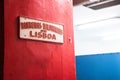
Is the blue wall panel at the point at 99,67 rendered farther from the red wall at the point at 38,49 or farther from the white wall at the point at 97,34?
the white wall at the point at 97,34

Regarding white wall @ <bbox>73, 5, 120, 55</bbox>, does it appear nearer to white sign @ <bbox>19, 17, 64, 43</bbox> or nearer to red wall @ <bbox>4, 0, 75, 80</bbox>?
red wall @ <bbox>4, 0, 75, 80</bbox>

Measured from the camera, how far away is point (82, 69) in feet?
12.0

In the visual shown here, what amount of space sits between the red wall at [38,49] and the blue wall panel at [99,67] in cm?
120

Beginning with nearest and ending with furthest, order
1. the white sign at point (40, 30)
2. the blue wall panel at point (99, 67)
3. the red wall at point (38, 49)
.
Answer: the red wall at point (38, 49) → the white sign at point (40, 30) → the blue wall panel at point (99, 67)

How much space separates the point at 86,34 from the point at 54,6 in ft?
16.5

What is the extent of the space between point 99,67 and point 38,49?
5.78ft

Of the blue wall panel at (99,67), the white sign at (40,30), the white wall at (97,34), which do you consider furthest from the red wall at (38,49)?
the white wall at (97,34)

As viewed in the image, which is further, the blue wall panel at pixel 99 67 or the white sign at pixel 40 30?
the blue wall panel at pixel 99 67

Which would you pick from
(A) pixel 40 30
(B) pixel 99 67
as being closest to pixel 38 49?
(A) pixel 40 30

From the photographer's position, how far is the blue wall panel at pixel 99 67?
324cm

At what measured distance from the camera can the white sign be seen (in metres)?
1.84

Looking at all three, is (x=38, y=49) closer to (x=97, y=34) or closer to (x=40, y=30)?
(x=40, y=30)

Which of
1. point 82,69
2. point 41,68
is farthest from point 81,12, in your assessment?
point 41,68

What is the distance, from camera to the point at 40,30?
6.45ft
